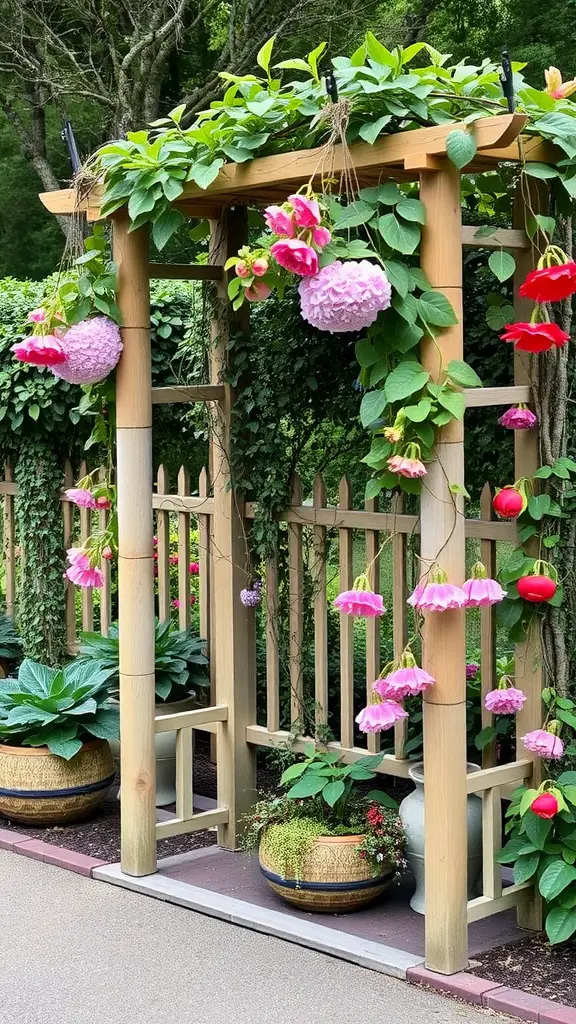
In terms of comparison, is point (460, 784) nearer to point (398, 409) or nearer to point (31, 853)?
point (398, 409)

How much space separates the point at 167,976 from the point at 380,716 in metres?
1.04

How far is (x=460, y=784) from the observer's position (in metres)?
3.85

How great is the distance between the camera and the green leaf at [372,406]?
370 cm

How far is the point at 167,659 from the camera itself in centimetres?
573

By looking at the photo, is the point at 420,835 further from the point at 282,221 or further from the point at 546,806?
the point at 282,221

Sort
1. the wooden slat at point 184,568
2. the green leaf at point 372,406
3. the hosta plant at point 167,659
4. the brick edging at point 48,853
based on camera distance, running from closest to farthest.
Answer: the green leaf at point 372,406 → the brick edging at point 48,853 → the hosta plant at point 167,659 → the wooden slat at point 184,568

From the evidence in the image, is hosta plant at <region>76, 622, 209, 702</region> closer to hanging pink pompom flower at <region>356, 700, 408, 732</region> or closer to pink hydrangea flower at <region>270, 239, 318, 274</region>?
hanging pink pompom flower at <region>356, 700, 408, 732</region>

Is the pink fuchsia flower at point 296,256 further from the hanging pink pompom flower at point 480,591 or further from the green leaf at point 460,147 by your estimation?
the hanging pink pompom flower at point 480,591

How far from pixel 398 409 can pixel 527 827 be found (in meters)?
1.38

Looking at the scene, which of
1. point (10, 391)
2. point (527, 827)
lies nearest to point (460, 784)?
point (527, 827)

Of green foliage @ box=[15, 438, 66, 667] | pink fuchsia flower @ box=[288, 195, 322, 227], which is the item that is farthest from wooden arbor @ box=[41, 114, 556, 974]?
green foliage @ box=[15, 438, 66, 667]

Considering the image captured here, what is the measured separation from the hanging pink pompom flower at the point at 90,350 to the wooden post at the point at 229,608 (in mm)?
654

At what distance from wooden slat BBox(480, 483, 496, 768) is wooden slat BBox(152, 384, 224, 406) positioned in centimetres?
128

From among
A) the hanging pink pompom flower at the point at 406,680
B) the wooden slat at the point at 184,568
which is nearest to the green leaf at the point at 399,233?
the hanging pink pompom flower at the point at 406,680
